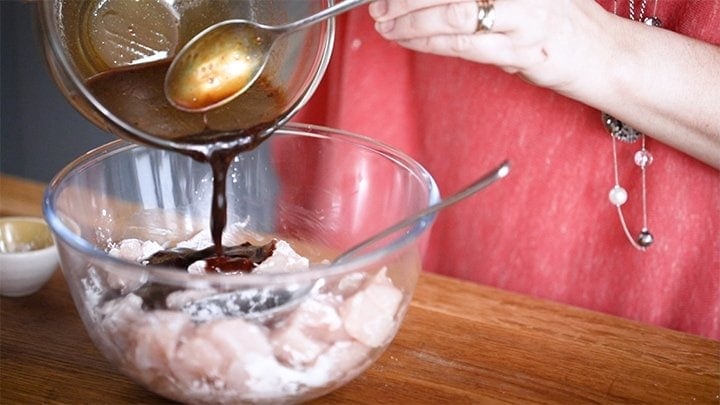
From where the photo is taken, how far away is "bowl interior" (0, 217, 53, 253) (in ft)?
3.58

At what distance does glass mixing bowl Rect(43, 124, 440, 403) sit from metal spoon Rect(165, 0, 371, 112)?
0.38 feet

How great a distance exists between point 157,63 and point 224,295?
0.30 m

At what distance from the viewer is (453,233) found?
1.34 meters

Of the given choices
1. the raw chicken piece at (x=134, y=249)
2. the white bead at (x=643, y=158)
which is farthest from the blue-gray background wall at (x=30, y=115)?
the white bead at (x=643, y=158)

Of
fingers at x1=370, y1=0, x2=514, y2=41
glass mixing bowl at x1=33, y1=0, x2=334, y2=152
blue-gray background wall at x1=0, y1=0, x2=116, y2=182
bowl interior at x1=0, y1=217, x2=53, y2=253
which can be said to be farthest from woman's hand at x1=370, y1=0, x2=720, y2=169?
blue-gray background wall at x1=0, y1=0, x2=116, y2=182

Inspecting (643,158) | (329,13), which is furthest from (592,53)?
(329,13)

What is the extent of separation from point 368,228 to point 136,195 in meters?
0.26

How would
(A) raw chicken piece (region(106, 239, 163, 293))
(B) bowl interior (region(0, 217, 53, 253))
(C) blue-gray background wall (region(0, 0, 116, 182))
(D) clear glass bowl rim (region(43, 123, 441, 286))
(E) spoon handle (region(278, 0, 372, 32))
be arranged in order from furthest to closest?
(C) blue-gray background wall (region(0, 0, 116, 182)) → (B) bowl interior (region(0, 217, 53, 253)) → (A) raw chicken piece (region(106, 239, 163, 293)) → (E) spoon handle (region(278, 0, 372, 32)) → (D) clear glass bowl rim (region(43, 123, 441, 286))

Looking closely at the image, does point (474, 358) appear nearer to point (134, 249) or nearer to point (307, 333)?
point (307, 333)

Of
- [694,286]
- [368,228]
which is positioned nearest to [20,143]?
[368,228]

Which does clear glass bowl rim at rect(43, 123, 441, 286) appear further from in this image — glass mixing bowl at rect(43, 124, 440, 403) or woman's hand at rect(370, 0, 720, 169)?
woman's hand at rect(370, 0, 720, 169)

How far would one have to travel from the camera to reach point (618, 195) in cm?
118

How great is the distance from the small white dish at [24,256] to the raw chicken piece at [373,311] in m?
0.41

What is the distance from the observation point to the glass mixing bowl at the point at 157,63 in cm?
86
